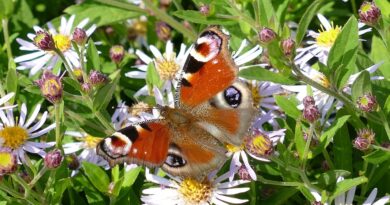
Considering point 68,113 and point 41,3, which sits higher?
point 41,3

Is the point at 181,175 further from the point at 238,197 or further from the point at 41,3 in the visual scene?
the point at 41,3

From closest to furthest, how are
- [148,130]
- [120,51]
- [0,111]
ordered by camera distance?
1. [148,130]
2. [0,111]
3. [120,51]

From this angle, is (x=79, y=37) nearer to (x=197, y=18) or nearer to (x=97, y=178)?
(x=197, y=18)

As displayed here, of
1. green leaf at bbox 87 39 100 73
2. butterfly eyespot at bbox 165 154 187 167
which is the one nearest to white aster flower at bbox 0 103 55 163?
green leaf at bbox 87 39 100 73

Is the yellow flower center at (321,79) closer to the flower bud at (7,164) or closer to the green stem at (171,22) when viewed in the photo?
the green stem at (171,22)

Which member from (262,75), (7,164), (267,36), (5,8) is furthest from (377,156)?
(5,8)

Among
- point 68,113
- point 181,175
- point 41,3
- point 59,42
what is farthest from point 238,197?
point 41,3

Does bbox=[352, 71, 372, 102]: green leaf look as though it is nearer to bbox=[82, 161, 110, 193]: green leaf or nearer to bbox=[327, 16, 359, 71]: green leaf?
bbox=[327, 16, 359, 71]: green leaf
